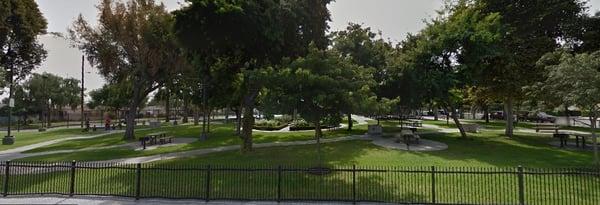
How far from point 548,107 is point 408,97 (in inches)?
371

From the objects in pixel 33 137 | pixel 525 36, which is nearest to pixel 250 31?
pixel 525 36

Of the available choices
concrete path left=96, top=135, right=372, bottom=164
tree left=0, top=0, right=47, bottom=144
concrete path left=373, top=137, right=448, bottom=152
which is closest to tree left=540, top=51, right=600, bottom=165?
concrete path left=373, top=137, right=448, bottom=152

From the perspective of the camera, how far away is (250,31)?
16.5 meters

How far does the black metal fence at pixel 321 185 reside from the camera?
9867 mm

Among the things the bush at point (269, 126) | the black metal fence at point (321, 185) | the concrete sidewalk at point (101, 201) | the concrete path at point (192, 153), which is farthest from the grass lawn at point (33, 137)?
the concrete sidewalk at point (101, 201)

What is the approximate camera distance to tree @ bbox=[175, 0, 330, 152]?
52.5ft

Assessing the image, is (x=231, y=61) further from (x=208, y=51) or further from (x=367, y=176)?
(x=367, y=176)

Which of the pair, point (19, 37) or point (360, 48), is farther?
point (360, 48)

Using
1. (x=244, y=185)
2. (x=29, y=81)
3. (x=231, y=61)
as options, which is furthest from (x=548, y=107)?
(x=29, y=81)

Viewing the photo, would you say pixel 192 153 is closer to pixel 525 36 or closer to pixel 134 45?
pixel 134 45

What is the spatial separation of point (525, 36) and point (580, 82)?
40.9ft

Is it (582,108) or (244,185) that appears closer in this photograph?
(244,185)

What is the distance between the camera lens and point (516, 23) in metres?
24.5

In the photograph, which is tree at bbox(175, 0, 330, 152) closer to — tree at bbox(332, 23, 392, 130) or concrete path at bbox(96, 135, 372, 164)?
concrete path at bbox(96, 135, 372, 164)
